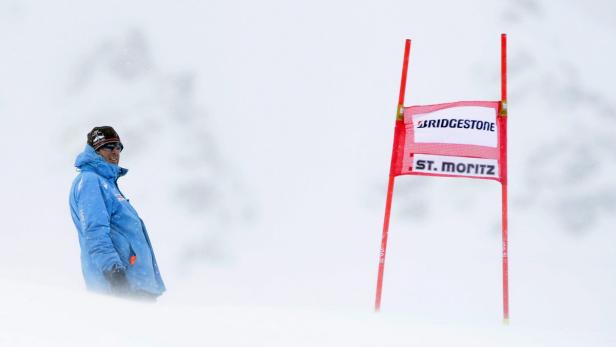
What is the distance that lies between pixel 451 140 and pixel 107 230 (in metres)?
3.09

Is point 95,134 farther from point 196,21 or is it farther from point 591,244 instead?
point 196,21

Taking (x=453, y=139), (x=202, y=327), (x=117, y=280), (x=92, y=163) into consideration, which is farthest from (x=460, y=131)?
(x=202, y=327)

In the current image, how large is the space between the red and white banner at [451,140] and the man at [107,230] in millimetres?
2558

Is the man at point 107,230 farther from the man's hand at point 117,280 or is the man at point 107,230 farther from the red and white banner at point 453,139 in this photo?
the red and white banner at point 453,139

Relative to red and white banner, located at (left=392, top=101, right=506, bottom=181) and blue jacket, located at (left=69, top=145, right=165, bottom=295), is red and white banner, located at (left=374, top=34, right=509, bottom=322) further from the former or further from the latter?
blue jacket, located at (left=69, top=145, right=165, bottom=295)

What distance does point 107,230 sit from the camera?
13.8 feet

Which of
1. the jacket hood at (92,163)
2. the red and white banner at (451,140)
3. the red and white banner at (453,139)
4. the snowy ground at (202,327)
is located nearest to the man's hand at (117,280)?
the jacket hood at (92,163)

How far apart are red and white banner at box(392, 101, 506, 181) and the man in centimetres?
256

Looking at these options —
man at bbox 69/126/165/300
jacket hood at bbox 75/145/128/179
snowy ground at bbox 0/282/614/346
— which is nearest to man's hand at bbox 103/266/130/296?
man at bbox 69/126/165/300

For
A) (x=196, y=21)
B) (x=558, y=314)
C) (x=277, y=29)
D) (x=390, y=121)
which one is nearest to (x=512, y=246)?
(x=558, y=314)

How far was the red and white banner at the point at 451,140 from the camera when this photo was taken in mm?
6320

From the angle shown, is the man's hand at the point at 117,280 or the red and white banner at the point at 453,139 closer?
the man's hand at the point at 117,280

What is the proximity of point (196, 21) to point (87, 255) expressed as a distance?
25.9 m

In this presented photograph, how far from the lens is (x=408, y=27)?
28250mm
